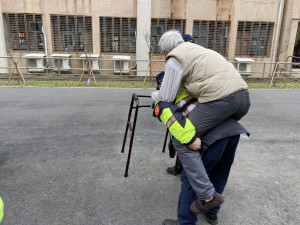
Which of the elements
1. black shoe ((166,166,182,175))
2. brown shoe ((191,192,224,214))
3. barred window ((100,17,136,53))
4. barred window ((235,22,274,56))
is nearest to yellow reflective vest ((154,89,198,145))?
brown shoe ((191,192,224,214))

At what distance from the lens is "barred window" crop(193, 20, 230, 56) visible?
1472 centimetres

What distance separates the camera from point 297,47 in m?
20.2

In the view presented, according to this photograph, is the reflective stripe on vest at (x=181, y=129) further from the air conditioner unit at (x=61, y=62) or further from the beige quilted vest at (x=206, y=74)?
the air conditioner unit at (x=61, y=62)

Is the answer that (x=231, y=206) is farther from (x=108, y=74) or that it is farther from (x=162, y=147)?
(x=108, y=74)

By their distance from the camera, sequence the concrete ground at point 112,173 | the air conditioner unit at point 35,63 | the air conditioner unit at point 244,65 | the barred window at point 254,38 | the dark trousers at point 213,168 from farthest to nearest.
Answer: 1. the barred window at point 254,38
2. the air conditioner unit at point 244,65
3. the air conditioner unit at point 35,63
4. the concrete ground at point 112,173
5. the dark trousers at point 213,168

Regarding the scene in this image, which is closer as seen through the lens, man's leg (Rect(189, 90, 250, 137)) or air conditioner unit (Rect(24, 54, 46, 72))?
man's leg (Rect(189, 90, 250, 137))

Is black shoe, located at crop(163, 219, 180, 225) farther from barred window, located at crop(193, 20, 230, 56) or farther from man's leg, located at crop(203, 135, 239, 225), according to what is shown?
barred window, located at crop(193, 20, 230, 56)

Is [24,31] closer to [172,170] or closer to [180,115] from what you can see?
[172,170]

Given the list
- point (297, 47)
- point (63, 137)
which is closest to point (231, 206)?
point (63, 137)

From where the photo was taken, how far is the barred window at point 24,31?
14039 millimetres

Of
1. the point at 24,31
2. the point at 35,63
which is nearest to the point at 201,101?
the point at 35,63

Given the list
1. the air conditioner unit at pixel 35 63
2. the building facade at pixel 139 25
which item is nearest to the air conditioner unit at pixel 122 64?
the building facade at pixel 139 25

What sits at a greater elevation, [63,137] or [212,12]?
[212,12]

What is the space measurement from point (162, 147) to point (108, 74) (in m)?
10.9
